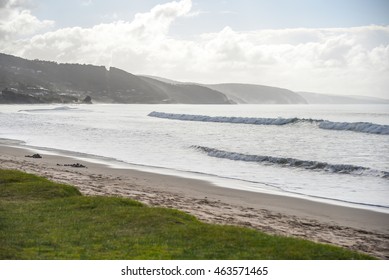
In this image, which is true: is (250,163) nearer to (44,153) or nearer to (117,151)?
(117,151)

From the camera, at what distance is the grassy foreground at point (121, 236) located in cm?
1122

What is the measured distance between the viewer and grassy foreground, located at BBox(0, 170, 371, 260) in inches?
442

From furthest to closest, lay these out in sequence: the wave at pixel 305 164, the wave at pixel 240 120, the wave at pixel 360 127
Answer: the wave at pixel 240 120 → the wave at pixel 360 127 → the wave at pixel 305 164

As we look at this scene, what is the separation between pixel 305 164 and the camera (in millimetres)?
36219

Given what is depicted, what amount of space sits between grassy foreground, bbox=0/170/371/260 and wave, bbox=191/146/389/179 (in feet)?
66.1

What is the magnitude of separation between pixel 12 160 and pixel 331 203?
23.1 m

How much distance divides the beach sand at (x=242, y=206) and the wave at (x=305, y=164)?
11.4 meters

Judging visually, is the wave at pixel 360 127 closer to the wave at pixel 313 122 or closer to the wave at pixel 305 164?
the wave at pixel 313 122

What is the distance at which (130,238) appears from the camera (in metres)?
12.7

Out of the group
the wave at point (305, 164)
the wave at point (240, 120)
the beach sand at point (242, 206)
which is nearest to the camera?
the beach sand at point (242, 206)

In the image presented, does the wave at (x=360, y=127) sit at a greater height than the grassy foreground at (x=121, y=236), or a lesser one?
greater

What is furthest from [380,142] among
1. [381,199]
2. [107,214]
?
[107,214]

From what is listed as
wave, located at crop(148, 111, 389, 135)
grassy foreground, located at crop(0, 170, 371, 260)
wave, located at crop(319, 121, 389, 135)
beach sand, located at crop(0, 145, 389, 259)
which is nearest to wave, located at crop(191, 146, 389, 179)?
beach sand, located at crop(0, 145, 389, 259)

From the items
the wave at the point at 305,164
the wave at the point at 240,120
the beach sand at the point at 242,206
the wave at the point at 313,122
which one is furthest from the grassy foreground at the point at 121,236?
the wave at the point at 240,120
